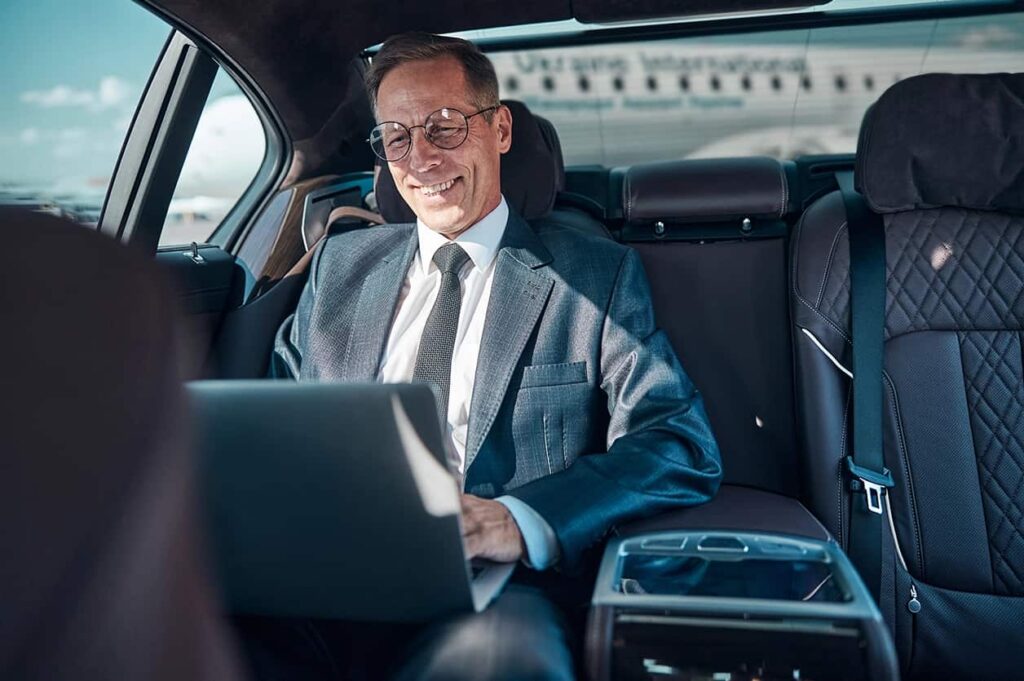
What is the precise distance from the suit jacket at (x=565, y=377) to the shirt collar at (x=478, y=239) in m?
0.03

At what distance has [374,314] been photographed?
Result: 6.11 feet

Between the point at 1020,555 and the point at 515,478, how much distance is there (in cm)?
97

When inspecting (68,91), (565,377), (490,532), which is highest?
(68,91)

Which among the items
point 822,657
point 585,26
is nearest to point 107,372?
point 822,657

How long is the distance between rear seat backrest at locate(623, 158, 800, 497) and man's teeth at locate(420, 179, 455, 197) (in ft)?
1.56

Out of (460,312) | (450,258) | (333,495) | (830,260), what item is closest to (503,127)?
(450,258)

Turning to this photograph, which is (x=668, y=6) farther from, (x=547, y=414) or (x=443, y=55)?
(x=547, y=414)

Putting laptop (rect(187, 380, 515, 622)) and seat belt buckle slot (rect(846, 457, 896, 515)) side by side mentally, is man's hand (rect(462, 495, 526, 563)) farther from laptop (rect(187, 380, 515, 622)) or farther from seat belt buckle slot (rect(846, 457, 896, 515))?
seat belt buckle slot (rect(846, 457, 896, 515))

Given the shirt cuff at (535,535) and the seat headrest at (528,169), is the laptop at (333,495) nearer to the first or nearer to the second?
the shirt cuff at (535,535)

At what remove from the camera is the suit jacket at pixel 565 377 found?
59.6 inches

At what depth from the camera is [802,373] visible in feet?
6.09

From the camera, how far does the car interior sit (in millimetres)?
1679

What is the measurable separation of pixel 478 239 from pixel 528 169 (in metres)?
0.25

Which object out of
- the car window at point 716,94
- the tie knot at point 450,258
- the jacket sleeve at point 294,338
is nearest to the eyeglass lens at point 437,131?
the tie knot at point 450,258
